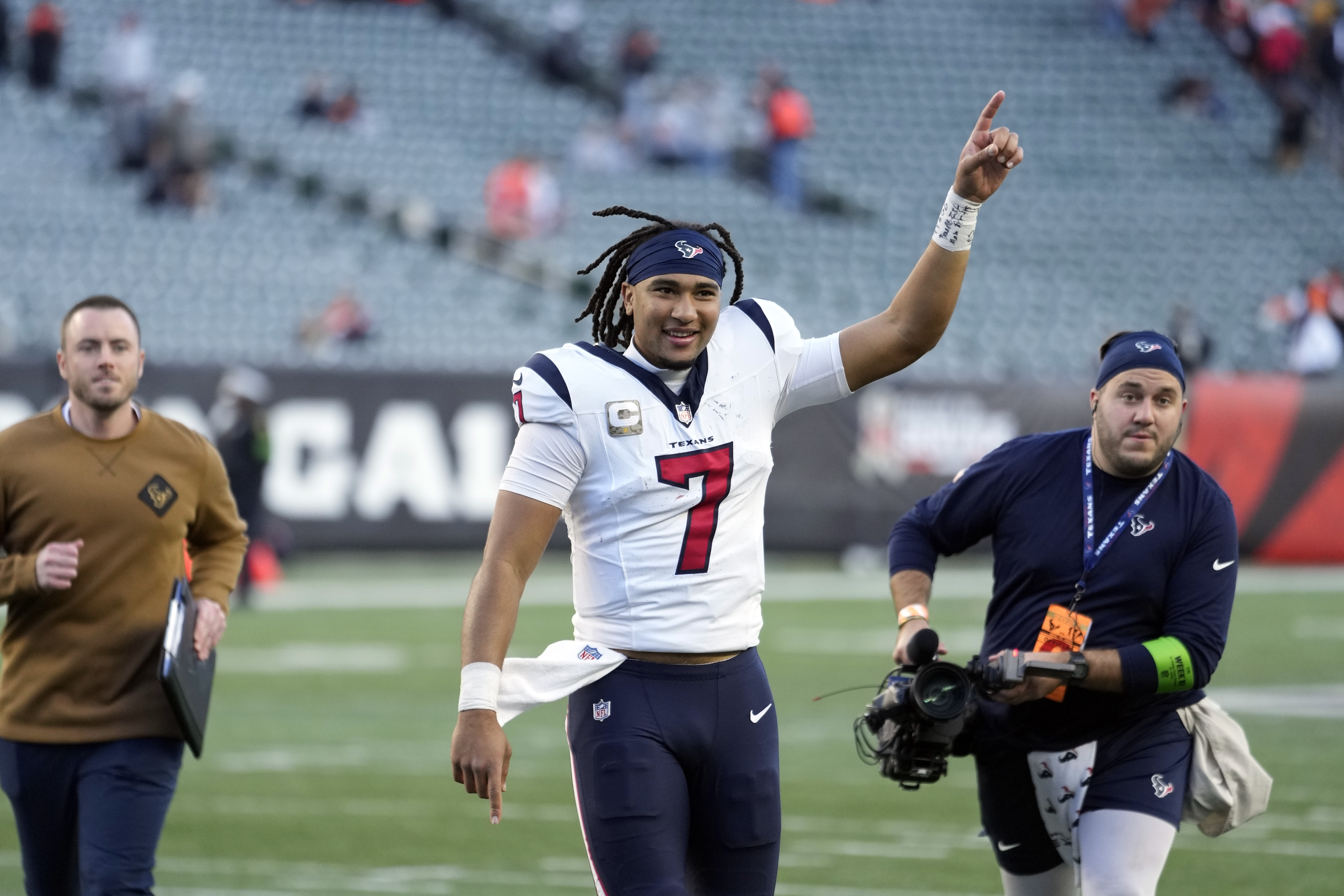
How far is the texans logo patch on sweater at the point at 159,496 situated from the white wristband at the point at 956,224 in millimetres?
2453

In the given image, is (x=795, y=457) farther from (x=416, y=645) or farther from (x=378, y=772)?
(x=378, y=772)

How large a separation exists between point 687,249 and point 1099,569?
4.64 ft

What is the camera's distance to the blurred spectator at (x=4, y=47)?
26609 millimetres

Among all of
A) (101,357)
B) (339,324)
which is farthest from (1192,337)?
(101,357)

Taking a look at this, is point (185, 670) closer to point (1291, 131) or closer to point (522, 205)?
point (522, 205)

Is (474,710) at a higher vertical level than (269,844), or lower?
higher

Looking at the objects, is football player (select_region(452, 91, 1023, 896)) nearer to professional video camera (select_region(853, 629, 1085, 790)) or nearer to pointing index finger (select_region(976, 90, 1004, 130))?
pointing index finger (select_region(976, 90, 1004, 130))

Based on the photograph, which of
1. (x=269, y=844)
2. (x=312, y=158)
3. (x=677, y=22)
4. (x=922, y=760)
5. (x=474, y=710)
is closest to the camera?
(x=474, y=710)

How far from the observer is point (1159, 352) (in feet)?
16.5

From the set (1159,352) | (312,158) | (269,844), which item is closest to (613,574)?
(1159,352)

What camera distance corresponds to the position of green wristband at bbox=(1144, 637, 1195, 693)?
15.8ft

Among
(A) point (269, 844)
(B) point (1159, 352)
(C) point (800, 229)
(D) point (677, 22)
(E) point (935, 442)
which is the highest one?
(D) point (677, 22)

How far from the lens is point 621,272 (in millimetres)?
4859

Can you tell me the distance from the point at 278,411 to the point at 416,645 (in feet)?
19.2
